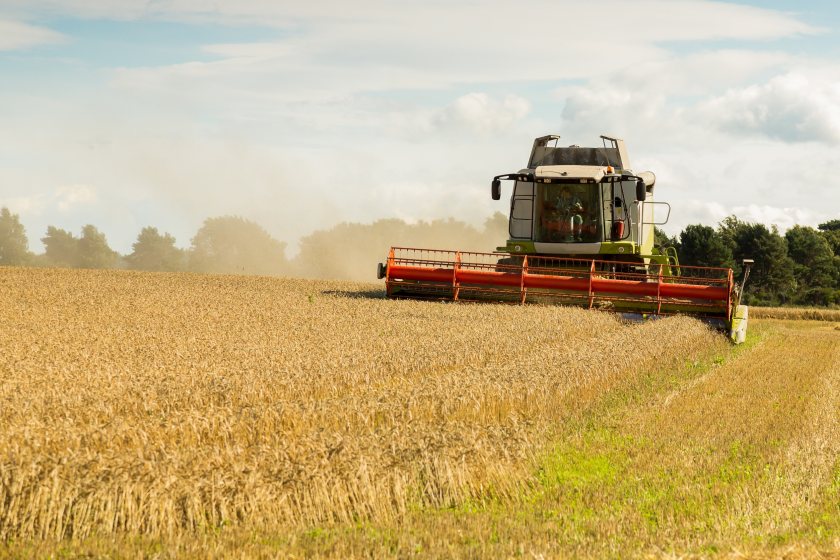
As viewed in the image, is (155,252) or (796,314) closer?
(796,314)

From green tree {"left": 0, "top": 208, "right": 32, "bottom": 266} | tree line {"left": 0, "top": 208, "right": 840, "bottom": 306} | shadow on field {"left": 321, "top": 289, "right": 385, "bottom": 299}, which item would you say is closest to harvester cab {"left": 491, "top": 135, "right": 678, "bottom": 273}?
shadow on field {"left": 321, "top": 289, "right": 385, "bottom": 299}

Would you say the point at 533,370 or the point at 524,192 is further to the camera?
the point at 524,192

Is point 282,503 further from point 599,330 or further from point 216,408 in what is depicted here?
point 599,330

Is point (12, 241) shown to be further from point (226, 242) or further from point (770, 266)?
point (770, 266)

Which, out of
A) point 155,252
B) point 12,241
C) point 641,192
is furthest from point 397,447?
point 12,241

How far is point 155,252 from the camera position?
7362cm

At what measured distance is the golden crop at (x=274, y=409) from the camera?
5238 millimetres

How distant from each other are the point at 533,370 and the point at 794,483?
11.4 ft

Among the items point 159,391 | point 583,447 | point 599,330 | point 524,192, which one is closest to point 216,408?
point 159,391

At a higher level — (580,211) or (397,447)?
(580,211)

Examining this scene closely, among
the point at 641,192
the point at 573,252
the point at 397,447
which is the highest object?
the point at 641,192

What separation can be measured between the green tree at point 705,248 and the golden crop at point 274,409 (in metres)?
33.3

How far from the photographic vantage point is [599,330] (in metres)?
14.9

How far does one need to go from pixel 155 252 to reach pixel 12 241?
44.0 ft
